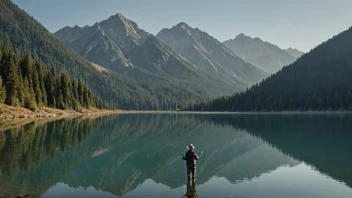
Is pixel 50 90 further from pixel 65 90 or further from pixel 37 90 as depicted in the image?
pixel 37 90

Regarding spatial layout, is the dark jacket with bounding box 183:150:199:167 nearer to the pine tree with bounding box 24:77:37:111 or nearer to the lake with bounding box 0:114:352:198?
the lake with bounding box 0:114:352:198

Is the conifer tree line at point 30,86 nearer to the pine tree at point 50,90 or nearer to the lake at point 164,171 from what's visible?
the pine tree at point 50,90

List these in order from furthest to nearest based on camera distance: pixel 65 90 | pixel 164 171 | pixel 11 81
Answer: pixel 65 90 → pixel 11 81 → pixel 164 171

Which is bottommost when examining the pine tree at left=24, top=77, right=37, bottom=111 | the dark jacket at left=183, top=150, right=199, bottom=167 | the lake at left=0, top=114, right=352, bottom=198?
the lake at left=0, top=114, right=352, bottom=198

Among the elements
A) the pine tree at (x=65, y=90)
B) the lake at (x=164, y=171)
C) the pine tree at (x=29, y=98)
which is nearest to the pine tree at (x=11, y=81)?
the pine tree at (x=29, y=98)

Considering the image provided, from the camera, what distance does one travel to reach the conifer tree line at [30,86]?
101 meters

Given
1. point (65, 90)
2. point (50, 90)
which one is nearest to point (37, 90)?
point (50, 90)

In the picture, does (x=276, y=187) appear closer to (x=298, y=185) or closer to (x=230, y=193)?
(x=298, y=185)

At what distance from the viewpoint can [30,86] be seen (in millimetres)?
117438

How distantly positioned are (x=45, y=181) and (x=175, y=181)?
10415 mm

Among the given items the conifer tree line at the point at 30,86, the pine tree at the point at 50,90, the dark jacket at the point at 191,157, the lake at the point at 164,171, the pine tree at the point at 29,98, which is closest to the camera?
the lake at the point at 164,171

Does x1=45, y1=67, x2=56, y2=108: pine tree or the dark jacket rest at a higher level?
x1=45, y1=67, x2=56, y2=108: pine tree

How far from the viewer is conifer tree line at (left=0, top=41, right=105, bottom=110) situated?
101 meters

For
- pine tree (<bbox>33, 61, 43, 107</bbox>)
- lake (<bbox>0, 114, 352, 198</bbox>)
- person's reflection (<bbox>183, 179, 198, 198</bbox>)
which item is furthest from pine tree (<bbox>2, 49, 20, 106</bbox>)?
person's reflection (<bbox>183, 179, 198, 198</bbox>)
